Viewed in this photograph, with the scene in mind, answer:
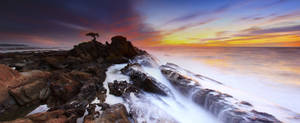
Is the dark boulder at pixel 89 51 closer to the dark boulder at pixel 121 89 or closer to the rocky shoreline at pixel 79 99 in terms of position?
the rocky shoreline at pixel 79 99

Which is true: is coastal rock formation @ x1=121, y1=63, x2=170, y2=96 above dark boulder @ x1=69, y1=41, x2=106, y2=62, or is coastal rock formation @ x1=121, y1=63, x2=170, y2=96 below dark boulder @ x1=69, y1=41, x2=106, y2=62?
below

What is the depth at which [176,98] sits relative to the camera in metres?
6.09

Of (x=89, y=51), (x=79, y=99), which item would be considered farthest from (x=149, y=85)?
Answer: (x=89, y=51)

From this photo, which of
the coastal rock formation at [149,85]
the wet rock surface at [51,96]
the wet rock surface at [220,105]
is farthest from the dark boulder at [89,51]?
the wet rock surface at [220,105]

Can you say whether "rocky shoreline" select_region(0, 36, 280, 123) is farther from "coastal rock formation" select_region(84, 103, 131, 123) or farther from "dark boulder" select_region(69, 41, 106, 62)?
"dark boulder" select_region(69, 41, 106, 62)

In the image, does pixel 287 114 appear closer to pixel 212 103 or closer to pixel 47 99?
pixel 212 103

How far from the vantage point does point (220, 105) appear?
4.66 meters

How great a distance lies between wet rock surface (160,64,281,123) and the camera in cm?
378

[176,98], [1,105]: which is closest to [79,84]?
[1,105]

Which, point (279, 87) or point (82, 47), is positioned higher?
point (82, 47)

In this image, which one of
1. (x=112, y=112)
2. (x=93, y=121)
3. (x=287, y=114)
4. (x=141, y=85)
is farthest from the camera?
(x=141, y=85)

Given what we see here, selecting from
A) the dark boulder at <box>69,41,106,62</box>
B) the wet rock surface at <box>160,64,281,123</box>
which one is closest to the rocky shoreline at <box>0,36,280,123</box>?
the wet rock surface at <box>160,64,281,123</box>

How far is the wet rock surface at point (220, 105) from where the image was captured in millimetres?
3775

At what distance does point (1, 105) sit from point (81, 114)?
2992 mm
